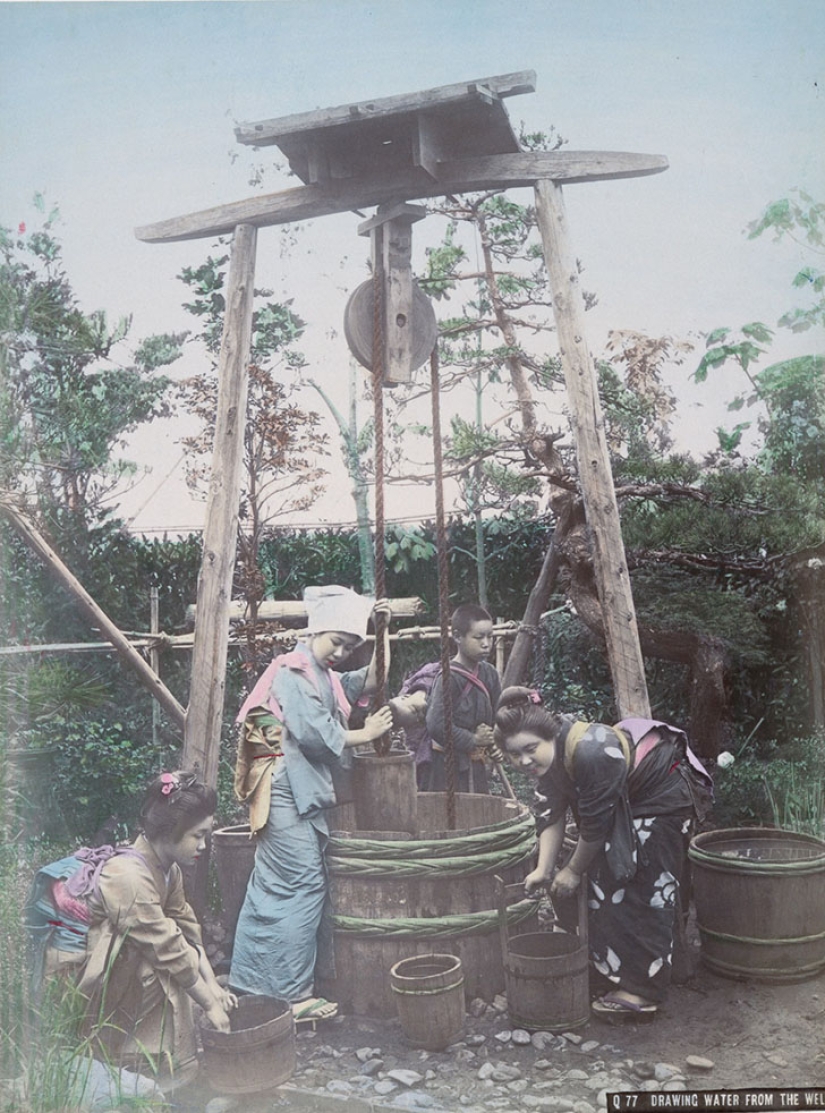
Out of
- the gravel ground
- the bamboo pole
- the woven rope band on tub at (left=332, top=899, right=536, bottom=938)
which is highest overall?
the bamboo pole

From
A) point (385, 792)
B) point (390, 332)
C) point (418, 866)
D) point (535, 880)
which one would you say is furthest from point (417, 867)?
point (390, 332)

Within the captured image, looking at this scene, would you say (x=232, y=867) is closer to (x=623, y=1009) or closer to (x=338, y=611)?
(x=338, y=611)

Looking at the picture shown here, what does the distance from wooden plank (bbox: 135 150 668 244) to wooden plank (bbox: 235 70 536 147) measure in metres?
0.25

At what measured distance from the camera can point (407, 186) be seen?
3.71 meters

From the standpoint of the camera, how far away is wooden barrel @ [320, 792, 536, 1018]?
11.8ft

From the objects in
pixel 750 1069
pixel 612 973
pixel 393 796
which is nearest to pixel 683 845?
pixel 612 973

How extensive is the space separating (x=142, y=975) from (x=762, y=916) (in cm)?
216

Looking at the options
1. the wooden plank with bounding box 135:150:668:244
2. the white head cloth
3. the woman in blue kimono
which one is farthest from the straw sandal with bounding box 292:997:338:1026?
the wooden plank with bounding box 135:150:668:244

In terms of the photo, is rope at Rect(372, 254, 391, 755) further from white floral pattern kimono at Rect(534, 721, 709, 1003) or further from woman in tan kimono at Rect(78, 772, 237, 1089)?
woman in tan kimono at Rect(78, 772, 237, 1089)

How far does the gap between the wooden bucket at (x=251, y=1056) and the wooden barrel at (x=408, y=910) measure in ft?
0.76

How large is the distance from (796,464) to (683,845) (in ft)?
4.80

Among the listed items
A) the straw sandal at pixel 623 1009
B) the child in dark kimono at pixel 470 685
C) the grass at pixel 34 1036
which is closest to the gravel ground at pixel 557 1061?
the straw sandal at pixel 623 1009

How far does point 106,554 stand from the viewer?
12.5 ft

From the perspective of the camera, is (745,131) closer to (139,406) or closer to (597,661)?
(597,661)
